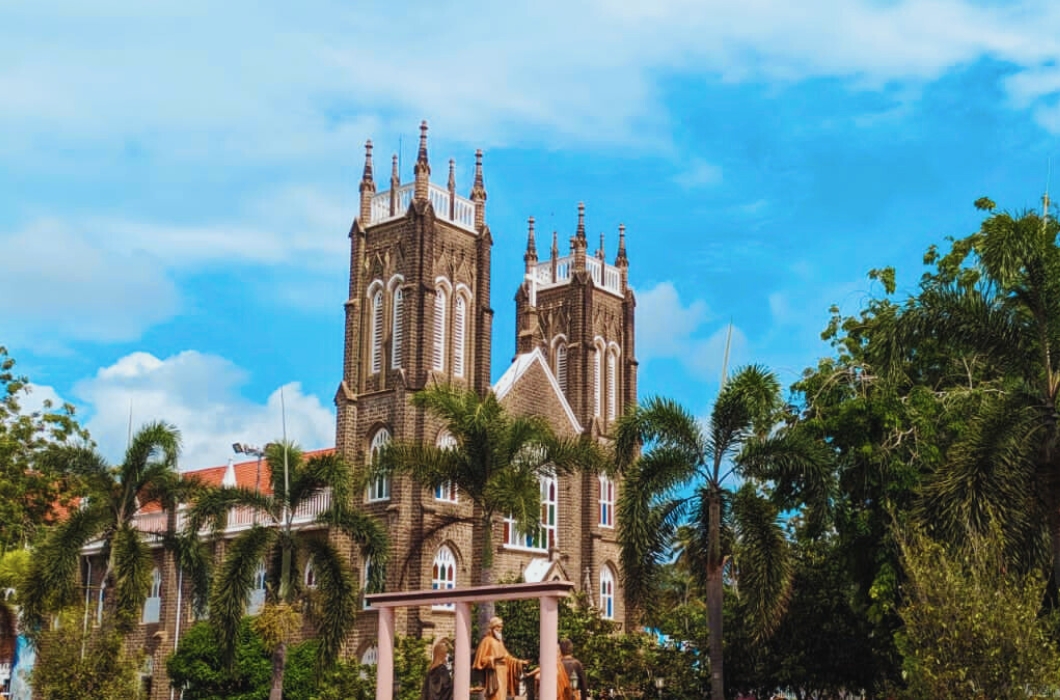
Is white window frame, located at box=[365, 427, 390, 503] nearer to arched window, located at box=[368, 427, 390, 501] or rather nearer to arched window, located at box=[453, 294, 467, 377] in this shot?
arched window, located at box=[368, 427, 390, 501]

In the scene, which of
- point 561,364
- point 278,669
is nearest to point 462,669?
point 278,669

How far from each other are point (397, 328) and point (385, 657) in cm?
2388

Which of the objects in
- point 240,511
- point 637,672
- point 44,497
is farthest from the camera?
point 240,511

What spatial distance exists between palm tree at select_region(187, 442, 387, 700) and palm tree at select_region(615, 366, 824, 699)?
7237 mm

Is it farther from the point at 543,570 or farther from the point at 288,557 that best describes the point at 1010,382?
the point at 543,570

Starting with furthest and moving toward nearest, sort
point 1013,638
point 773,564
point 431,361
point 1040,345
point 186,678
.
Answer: point 431,361 < point 186,678 < point 773,564 < point 1040,345 < point 1013,638

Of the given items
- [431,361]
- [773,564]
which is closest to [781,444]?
[773,564]

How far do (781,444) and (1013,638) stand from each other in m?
7.28

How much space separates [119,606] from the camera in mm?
30094

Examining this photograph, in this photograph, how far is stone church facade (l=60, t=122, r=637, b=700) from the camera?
40594mm

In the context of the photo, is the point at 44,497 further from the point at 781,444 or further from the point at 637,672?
the point at 781,444

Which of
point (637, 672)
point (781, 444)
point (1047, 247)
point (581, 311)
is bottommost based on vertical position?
point (637, 672)

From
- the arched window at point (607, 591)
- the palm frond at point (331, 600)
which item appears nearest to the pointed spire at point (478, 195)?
the arched window at point (607, 591)

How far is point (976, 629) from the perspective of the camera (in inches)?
691
